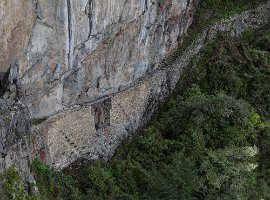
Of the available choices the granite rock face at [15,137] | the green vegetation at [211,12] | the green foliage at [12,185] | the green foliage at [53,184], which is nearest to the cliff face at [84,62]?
the green foliage at [53,184]

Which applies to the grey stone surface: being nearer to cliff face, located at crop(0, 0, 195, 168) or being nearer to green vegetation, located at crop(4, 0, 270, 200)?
cliff face, located at crop(0, 0, 195, 168)

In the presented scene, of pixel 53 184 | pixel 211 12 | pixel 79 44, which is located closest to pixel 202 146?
pixel 53 184

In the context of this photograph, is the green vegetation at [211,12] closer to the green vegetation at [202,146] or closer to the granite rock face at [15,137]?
the green vegetation at [202,146]

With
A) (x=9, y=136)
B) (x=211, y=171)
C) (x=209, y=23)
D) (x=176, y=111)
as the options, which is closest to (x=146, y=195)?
(x=211, y=171)

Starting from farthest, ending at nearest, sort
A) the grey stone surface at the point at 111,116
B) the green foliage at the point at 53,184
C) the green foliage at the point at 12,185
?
the grey stone surface at the point at 111,116 < the green foliage at the point at 53,184 < the green foliage at the point at 12,185

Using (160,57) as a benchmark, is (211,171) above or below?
below

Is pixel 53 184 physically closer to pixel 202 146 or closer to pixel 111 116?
pixel 111 116

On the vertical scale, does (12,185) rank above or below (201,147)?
above

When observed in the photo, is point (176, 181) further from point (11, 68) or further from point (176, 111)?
point (11, 68)
